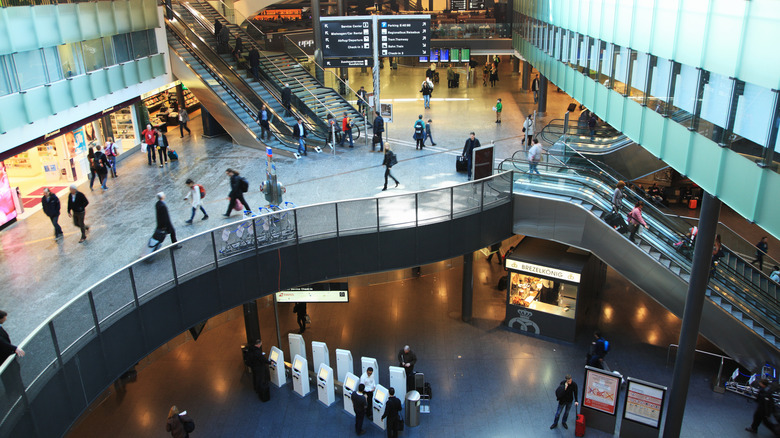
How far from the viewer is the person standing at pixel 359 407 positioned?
13.9 metres

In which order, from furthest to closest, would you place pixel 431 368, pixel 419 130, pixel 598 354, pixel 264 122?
pixel 264 122, pixel 419 130, pixel 431 368, pixel 598 354

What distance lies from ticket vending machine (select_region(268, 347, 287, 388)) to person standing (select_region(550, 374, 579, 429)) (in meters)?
7.14

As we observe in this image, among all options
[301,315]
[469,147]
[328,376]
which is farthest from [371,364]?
[469,147]

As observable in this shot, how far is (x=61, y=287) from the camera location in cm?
1260

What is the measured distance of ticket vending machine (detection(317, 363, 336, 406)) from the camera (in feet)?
50.1

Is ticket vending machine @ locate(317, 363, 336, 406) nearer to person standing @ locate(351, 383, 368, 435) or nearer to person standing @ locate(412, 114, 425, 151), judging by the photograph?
person standing @ locate(351, 383, 368, 435)

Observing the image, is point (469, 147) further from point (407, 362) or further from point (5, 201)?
point (5, 201)

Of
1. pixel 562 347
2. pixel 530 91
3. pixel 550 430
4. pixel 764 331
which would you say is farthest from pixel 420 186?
pixel 530 91

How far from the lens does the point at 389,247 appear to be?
51.6 feet

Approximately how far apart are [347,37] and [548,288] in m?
11.7

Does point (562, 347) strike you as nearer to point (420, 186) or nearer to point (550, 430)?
point (550, 430)

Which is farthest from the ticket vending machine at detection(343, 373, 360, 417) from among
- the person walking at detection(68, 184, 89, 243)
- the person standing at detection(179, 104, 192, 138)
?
the person standing at detection(179, 104, 192, 138)

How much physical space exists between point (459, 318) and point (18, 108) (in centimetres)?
1402

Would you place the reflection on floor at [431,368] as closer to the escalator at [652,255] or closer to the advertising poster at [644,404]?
the advertising poster at [644,404]
